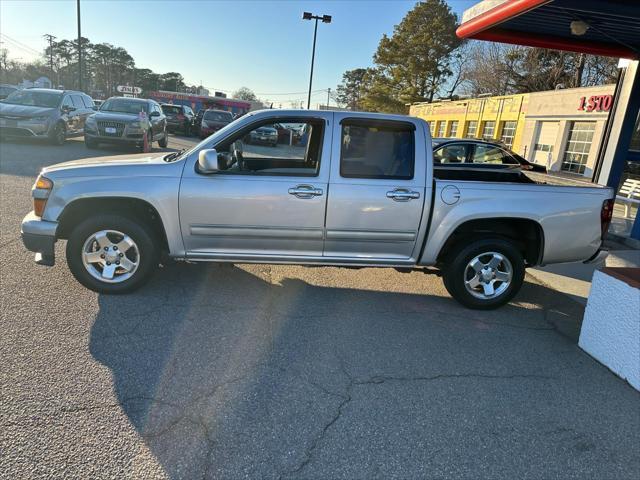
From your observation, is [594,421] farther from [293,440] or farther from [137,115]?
[137,115]

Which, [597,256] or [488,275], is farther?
[597,256]

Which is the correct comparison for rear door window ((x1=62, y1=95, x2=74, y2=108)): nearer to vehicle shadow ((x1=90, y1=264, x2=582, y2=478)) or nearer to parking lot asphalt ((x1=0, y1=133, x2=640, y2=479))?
parking lot asphalt ((x1=0, y1=133, x2=640, y2=479))

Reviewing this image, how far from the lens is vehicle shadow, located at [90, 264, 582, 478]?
2596mm

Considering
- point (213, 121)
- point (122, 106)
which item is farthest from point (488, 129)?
point (122, 106)

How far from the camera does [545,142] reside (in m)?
25.0

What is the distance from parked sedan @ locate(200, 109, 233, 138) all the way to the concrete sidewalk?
60.7 ft

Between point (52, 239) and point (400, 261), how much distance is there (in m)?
3.29

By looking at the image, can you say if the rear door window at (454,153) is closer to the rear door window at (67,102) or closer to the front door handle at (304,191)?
the front door handle at (304,191)

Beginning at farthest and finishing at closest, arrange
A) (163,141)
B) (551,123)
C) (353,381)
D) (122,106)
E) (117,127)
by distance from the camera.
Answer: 1. (551,123)
2. (163,141)
3. (122,106)
4. (117,127)
5. (353,381)

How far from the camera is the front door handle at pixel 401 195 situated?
14.1 ft

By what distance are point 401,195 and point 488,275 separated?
1.29m

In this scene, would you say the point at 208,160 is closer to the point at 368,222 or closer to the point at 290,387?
the point at 368,222

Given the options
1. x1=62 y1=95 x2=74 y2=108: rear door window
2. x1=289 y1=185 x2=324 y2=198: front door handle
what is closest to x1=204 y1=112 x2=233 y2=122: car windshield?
x1=62 y1=95 x2=74 y2=108: rear door window

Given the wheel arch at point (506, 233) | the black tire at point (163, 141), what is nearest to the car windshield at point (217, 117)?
the black tire at point (163, 141)
